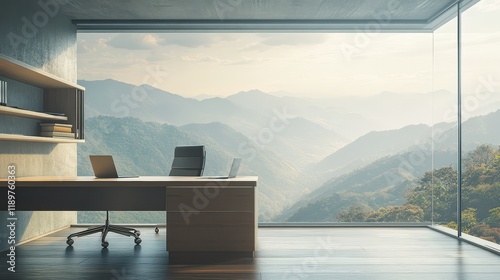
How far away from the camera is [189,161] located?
5.59 m

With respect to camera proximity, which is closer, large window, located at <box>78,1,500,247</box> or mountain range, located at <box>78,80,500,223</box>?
large window, located at <box>78,1,500,247</box>

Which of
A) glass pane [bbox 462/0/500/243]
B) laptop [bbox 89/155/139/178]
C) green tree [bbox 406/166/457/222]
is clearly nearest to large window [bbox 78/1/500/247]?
glass pane [bbox 462/0/500/243]

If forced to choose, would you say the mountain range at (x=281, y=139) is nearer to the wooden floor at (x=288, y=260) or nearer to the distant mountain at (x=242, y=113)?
the distant mountain at (x=242, y=113)

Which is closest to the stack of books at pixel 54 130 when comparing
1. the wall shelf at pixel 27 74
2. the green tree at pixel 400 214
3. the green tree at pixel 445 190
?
the wall shelf at pixel 27 74

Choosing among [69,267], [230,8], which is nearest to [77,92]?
[230,8]

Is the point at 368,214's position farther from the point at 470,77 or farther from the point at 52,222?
the point at 52,222

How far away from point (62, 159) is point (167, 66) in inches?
222

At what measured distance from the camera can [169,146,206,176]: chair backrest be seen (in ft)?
17.8

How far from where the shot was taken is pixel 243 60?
453 inches

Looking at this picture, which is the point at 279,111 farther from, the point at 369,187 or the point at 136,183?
the point at 136,183

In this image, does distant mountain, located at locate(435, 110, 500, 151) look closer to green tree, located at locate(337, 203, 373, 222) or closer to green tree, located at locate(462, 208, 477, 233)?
green tree, located at locate(462, 208, 477, 233)

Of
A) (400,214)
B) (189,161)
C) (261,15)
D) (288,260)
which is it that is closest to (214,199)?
(288,260)

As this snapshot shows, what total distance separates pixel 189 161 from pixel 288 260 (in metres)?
1.76

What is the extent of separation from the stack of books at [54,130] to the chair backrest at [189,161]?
→ 119 centimetres
